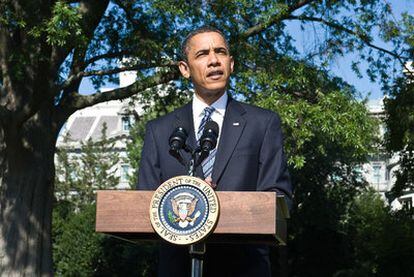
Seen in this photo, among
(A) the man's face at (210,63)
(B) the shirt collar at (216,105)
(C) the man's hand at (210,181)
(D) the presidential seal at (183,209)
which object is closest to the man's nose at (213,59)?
(A) the man's face at (210,63)

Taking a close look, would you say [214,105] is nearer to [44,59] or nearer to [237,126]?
[237,126]

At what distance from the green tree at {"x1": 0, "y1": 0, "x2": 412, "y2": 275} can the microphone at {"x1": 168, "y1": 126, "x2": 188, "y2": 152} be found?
11.8 m

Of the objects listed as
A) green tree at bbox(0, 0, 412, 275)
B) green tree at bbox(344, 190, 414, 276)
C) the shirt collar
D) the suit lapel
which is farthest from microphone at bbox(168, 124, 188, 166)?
green tree at bbox(344, 190, 414, 276)

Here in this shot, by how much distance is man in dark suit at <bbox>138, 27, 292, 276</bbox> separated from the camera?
369 centimetres

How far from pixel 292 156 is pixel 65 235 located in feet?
41.7

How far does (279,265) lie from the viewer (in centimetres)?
2767

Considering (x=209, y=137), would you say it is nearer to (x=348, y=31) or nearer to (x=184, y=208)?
(x=184, y=208)

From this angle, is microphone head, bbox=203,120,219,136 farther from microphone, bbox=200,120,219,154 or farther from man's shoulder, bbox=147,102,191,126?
man's shoulder, bbox=147,102,191,126

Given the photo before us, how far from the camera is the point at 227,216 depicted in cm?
330

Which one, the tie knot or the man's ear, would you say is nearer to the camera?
the tie knot

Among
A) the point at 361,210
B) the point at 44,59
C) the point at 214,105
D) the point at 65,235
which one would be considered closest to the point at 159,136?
the point at 214,105

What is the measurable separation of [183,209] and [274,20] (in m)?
14.2

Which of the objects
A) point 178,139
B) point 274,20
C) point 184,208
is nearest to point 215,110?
point 178,139

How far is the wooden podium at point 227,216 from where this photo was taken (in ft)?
10.7
